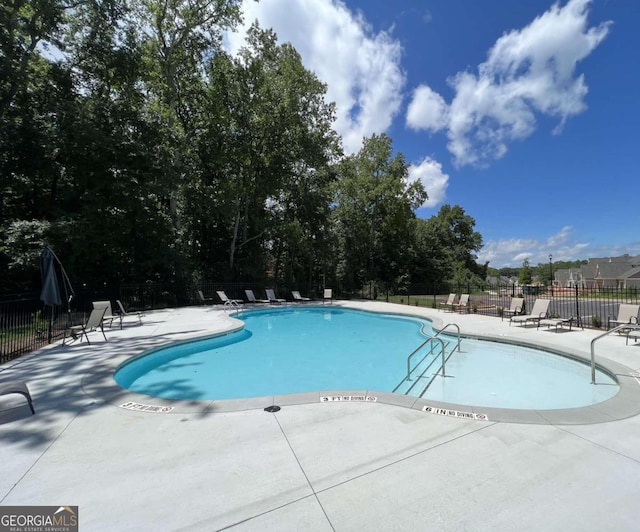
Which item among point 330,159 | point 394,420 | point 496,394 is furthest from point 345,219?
point 394,420

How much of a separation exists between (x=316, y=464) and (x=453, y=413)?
1.88 metres

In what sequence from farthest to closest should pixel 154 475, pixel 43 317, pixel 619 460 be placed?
1. pixel 43 317
2. pixel 619 460
3. pixel 154 475

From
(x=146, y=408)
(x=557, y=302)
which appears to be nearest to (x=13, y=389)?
(x=146, y=408)

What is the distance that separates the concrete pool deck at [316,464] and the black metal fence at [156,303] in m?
3.62

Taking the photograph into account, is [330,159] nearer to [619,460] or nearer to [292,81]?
[292,81]

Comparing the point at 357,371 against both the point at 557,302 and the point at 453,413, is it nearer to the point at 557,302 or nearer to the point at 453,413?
the point at 453,413

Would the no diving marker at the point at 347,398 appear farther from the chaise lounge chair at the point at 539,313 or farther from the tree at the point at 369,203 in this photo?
the tree at the point at 369,203

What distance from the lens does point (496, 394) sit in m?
5.43

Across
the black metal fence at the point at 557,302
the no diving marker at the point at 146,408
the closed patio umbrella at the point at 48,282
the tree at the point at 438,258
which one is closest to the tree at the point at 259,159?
the black metal fence at the point at 557,302

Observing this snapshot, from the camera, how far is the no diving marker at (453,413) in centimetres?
366

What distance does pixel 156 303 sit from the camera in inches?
637

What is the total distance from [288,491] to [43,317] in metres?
12.2

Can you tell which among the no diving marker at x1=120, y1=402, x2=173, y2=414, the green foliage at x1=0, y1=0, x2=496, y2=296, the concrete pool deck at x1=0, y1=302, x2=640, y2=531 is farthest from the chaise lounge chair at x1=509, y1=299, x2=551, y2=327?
the green foliage at x1=0, y1=0, x2=496, y2=296

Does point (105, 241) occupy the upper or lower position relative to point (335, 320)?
upper
